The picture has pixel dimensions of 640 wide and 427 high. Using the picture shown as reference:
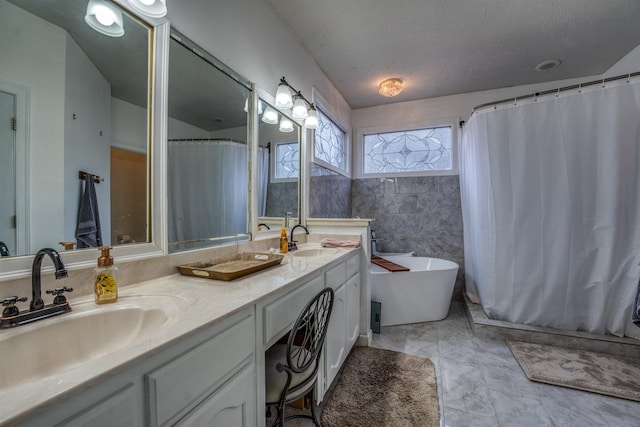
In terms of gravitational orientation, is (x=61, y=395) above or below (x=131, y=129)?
below

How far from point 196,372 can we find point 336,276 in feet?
3.39

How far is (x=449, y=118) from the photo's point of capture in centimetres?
339

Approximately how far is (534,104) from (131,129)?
285 centimetres

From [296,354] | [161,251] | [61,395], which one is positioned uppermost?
[161,251]

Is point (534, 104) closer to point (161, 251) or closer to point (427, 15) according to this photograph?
point (427, 15)

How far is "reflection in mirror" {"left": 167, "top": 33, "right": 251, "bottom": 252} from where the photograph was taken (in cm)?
125

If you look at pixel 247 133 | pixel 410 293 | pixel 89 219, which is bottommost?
pixel 410 293

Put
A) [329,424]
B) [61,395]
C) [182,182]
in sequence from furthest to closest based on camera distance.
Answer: [329,424], [182,182], [61,395]

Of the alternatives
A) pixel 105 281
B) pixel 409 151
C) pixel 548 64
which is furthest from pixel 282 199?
pixel 548 64

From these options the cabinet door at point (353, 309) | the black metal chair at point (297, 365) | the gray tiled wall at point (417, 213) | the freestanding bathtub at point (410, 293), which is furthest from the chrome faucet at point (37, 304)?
the gray tiled wall at point (417, 213)

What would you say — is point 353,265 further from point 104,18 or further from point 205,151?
point 104,18

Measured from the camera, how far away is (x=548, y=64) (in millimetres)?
2684

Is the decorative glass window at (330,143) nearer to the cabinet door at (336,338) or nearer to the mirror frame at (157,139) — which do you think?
the cabinet door at (336,338)

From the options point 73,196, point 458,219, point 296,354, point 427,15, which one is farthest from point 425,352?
point 427,15
